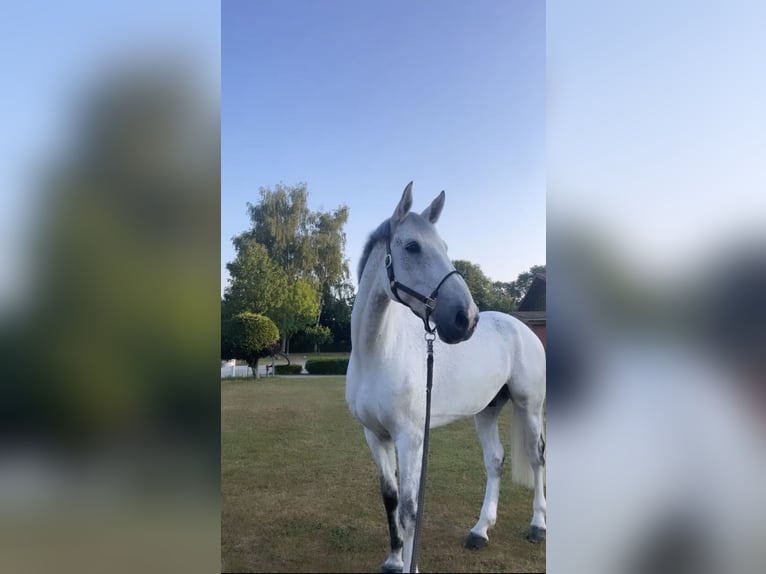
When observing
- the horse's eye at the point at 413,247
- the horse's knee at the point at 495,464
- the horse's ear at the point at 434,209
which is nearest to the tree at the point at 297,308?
the horse's eye at the point at 413,247

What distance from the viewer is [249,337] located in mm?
2477

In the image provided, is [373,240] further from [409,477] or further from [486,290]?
[409,477]

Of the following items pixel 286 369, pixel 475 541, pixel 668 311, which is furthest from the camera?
pixel 286 369

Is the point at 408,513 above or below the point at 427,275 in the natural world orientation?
below

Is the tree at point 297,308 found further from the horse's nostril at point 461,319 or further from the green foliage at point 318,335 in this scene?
the horse's nostril at point 461,319

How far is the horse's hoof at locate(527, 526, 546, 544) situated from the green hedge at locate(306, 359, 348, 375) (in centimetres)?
131

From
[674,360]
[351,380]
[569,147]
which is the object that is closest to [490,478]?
[351,380]

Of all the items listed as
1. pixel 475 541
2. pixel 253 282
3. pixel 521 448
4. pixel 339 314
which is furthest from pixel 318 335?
pixel 475 541

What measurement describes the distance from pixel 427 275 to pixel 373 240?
38 centimetres

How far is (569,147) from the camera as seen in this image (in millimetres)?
1929

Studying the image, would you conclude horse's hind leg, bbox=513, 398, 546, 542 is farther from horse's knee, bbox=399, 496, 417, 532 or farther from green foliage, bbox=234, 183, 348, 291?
green foliage, bbox=234, 183, 348, 291

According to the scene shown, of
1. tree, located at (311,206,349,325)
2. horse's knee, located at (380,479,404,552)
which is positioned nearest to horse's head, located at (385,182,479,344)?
tree, located at (311,206,349,325)

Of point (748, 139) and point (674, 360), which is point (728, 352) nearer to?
point (674, 360)

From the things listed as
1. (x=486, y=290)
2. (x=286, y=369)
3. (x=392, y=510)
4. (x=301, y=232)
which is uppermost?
(x=301, y=232)
